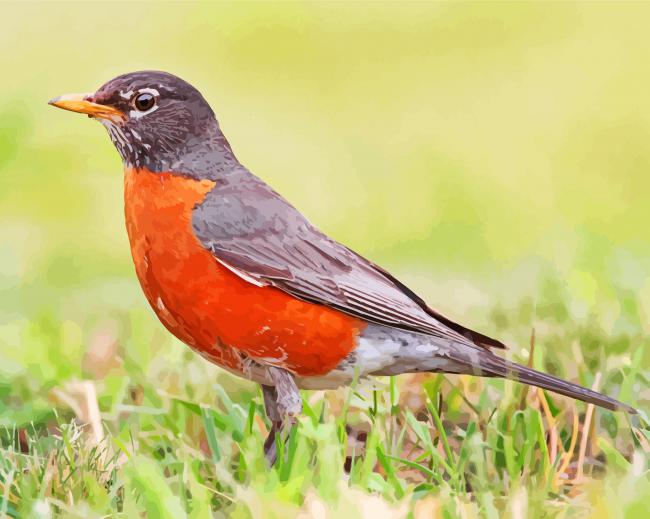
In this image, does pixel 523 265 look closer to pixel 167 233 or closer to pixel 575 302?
pixel 575 302

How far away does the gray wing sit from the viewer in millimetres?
4371

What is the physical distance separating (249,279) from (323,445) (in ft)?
2.45

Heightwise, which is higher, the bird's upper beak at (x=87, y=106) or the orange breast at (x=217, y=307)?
the bird's upper beak at (x=87, y=106)

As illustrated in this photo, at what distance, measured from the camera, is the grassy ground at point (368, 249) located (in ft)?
12.5

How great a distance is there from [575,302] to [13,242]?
430 centimetres

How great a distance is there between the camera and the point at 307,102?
12.0m

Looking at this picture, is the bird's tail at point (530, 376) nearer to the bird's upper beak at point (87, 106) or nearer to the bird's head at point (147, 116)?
the bird's head at point (147, 116)

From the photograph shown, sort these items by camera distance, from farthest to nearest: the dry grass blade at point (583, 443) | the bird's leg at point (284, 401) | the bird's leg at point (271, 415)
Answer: the bird's leg at point (271, 415) → the bird's leg at point (284, 401) → the dry grass blade at point (583, 443)

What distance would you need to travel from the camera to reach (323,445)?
12.5ft

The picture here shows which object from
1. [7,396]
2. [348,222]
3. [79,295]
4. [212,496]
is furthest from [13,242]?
[212,496]

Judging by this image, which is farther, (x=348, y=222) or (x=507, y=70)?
(x=507, y=70)

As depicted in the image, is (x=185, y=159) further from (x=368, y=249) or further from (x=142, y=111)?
(x=368, y=249)

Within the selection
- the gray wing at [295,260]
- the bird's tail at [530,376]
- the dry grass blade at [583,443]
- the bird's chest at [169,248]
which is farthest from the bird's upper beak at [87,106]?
the dry grass blade at [583,443]

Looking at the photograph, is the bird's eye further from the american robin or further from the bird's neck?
the bird's neck
